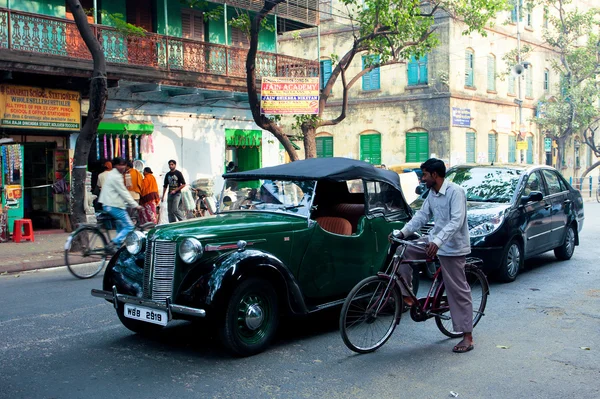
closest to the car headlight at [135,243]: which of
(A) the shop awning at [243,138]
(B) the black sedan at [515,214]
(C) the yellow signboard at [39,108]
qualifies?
(B) the black sedan at [515,214]

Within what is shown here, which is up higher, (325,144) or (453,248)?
(325,144)

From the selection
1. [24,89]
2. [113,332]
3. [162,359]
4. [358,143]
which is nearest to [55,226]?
[24,89]

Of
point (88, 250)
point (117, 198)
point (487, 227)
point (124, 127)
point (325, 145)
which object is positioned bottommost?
point (88, 250)

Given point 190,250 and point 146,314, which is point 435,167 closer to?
point 190,250

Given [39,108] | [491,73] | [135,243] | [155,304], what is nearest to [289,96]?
[39,108]

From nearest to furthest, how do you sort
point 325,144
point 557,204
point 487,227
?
point 487,227, point 557,204, point 325,144

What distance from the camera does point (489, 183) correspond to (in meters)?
10.2

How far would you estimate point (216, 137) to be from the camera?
20.8 m

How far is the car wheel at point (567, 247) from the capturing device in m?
11.4

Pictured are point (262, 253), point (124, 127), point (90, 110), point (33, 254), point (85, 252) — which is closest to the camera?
point (262, 253)

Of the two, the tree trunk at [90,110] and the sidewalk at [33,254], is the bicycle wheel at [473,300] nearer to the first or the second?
the sidewalk at [33,254]

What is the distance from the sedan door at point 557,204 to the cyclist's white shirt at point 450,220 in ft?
Answer: 17.9

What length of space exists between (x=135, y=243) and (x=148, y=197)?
9.96 meters

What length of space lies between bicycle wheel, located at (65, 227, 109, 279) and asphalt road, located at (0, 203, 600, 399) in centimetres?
188
